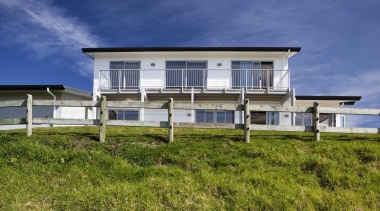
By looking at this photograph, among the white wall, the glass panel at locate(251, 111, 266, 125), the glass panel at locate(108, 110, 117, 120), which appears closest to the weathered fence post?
the white wall

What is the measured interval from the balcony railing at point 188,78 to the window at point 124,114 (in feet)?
5.04

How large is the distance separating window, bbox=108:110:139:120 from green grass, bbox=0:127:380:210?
38.1ft

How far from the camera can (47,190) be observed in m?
6.96

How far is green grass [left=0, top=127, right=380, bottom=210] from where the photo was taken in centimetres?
646

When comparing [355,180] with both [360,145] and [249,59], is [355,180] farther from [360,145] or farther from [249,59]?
[249,59]

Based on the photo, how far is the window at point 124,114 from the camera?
21848 mm

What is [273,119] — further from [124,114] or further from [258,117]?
[124,114]

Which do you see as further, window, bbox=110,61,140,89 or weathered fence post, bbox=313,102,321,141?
window, bbox=110,61,140,89

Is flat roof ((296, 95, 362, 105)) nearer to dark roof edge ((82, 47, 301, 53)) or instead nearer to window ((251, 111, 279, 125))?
window ((251, 111, 279, 125))

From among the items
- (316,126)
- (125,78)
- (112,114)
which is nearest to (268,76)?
(125,78)

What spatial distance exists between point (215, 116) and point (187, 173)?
13928 mm

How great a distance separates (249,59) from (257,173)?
15.2 m

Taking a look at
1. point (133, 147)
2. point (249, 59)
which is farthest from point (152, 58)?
point (133, 147)

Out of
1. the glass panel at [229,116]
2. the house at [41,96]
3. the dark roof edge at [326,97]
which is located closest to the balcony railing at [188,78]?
the glass panel at [229,116]
